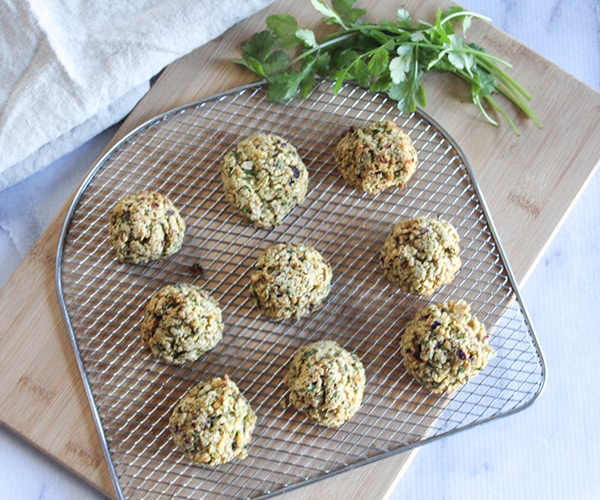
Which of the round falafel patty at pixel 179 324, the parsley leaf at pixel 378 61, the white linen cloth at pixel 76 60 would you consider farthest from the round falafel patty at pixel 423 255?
the white linen cloth at pixel 76 60

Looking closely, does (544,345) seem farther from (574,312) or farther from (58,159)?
(58,159)

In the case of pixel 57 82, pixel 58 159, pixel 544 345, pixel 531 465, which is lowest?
pixel 531 465

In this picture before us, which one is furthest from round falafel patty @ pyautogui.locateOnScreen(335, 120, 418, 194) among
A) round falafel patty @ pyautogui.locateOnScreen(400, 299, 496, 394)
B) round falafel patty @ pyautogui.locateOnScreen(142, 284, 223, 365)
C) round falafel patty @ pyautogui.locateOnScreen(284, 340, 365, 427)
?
round falafel patty @ pyautogui.locateOnScreen(142, 284, 223, 365)

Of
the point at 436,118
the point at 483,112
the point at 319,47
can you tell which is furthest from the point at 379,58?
the point at 483,112

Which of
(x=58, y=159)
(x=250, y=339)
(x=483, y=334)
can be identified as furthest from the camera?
(x=58, y=159)

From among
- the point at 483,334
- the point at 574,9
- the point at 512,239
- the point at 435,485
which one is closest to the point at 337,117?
the point at 512,239

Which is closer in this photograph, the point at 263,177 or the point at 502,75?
the point at 263,177

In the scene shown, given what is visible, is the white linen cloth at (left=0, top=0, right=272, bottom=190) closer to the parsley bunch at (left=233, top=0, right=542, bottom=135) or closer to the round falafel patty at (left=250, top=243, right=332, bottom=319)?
the parsley bunch at (left=233, top=0, right=542, bottom=135)

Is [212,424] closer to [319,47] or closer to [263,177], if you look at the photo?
[263,177]
